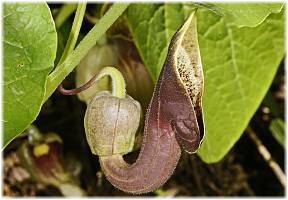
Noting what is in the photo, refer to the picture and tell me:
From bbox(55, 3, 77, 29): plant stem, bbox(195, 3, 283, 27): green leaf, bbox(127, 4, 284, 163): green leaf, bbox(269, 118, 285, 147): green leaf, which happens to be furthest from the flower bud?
bbox(269, 118, 285, 147): green leaf

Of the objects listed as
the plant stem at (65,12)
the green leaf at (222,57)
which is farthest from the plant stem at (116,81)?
the plant stem at (65,12)

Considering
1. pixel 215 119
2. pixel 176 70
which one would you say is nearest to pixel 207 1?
pixel 176 70

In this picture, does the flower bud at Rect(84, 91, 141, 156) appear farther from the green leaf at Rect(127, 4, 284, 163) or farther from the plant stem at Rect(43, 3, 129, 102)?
the green leaf at Rect(127, 4, 284, 163)

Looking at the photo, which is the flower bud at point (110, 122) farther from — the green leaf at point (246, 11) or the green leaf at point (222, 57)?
the green leaf at point (222, 57)

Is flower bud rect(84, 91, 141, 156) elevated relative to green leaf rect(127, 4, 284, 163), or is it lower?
elevated

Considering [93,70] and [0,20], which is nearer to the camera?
[0,20]

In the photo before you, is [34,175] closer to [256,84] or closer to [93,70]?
[93,70]

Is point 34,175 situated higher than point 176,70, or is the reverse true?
point 176,70

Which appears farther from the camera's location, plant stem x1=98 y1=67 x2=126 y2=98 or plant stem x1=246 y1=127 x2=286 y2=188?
plant stem x1=246 y1=127 x2=286 y2=188

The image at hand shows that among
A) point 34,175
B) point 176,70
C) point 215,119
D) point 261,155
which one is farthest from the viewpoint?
point 261,155
